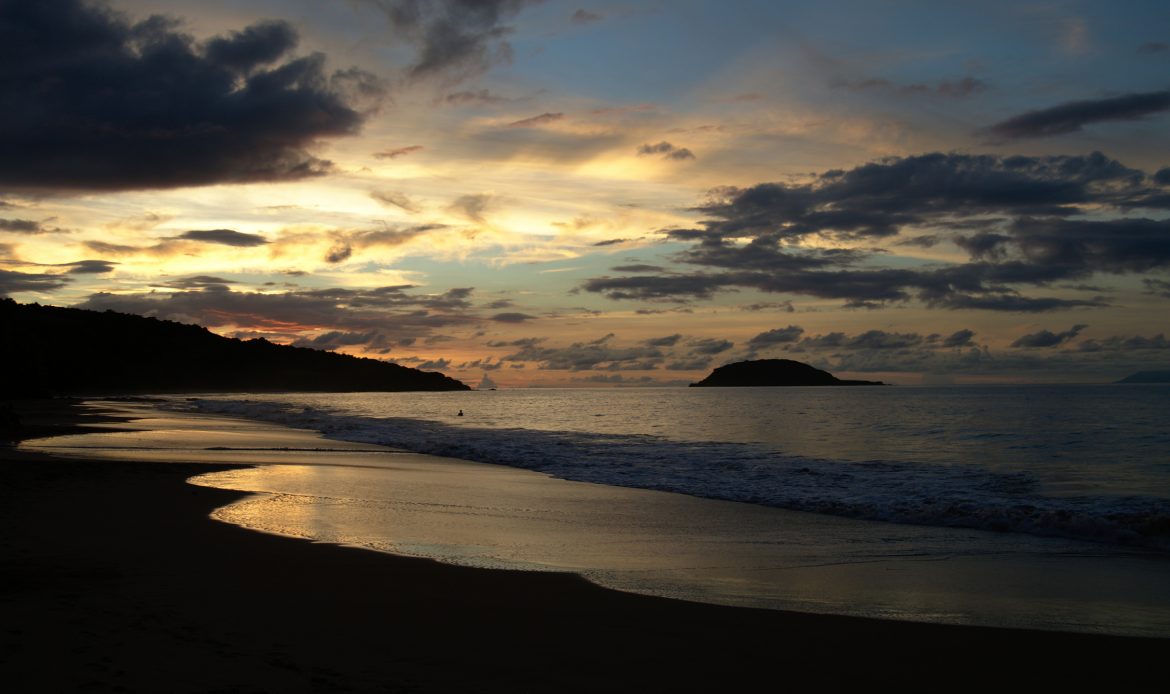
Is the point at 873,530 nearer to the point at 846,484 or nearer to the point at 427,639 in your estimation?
the point at 846,484

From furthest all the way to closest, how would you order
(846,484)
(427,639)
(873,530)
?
1. (846,484)
2. (873,530)
3. (427,639)

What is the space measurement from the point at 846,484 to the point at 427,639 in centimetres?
1698

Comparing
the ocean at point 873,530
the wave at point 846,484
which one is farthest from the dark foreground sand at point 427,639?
the wave at point 846,484

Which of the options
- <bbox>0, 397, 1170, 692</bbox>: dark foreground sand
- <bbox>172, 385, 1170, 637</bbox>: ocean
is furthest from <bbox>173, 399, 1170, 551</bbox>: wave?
<bbox>0, 397, 1170, 692</bbox>: dark foreground sand

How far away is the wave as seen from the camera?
15.2 m

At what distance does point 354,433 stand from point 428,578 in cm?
3676

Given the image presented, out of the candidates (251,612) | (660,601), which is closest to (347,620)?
(251,612)

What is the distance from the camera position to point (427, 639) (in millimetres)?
7121

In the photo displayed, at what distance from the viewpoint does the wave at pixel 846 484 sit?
15.2 meters

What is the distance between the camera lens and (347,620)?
7.62 m

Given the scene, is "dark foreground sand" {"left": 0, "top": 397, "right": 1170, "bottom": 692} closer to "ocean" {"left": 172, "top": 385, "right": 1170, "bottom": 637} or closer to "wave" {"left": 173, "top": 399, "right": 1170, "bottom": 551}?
"ocean" {"left": 172, "top": 385, "right": 1170, "bottom": 637}

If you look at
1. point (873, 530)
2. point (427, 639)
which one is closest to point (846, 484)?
point (873, 530)

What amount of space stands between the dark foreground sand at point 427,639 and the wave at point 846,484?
8.15 metres

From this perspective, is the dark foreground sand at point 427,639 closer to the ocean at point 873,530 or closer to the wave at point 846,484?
the ocean at point 873,530
